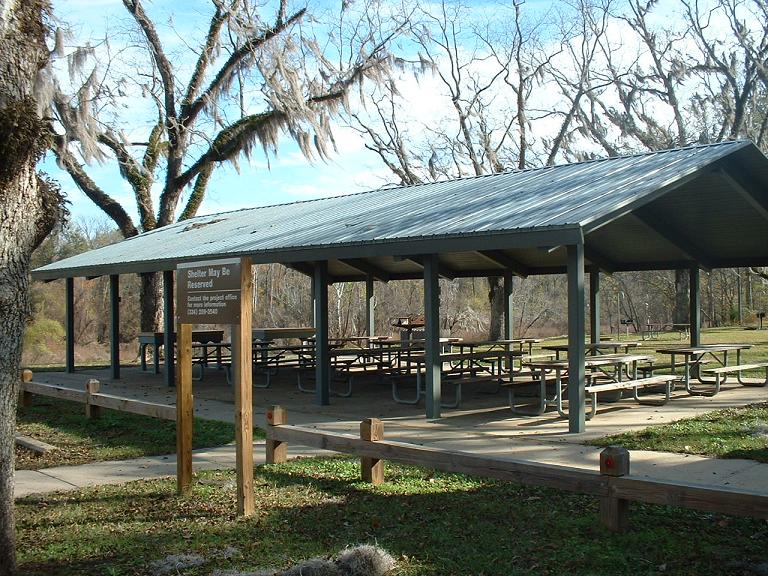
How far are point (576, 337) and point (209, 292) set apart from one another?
460cm

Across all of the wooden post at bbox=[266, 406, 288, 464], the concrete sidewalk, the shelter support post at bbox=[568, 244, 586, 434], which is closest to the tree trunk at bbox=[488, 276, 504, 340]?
the shelter support post at bbox=[568, 244, 586, 434]

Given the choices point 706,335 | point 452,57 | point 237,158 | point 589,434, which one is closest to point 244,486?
point 589,434

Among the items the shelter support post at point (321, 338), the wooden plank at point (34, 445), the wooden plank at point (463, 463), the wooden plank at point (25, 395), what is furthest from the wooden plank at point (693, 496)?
the wooden plank at point (25, 395)

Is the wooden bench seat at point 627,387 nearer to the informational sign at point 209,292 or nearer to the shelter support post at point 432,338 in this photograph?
the shelter support post at point 432,338

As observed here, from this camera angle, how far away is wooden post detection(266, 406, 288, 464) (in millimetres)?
7715

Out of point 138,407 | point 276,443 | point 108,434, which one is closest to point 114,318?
point 108,434

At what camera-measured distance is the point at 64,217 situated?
6.33 m

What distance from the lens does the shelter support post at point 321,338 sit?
12523 millimetres

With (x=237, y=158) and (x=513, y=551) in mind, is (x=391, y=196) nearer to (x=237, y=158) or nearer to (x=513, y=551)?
(x=237, y=158)

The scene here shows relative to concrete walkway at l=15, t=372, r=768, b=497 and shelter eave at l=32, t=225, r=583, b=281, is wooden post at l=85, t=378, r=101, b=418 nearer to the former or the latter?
concrete walkway at l=15, t=372, r=768, b=497

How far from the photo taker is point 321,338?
41.0 ft

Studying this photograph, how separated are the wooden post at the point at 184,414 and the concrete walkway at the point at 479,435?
105cm

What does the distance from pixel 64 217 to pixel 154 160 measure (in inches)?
768

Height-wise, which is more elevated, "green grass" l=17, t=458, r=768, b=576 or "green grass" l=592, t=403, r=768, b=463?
"green grass" l=592, t=403, r=768, b=463
